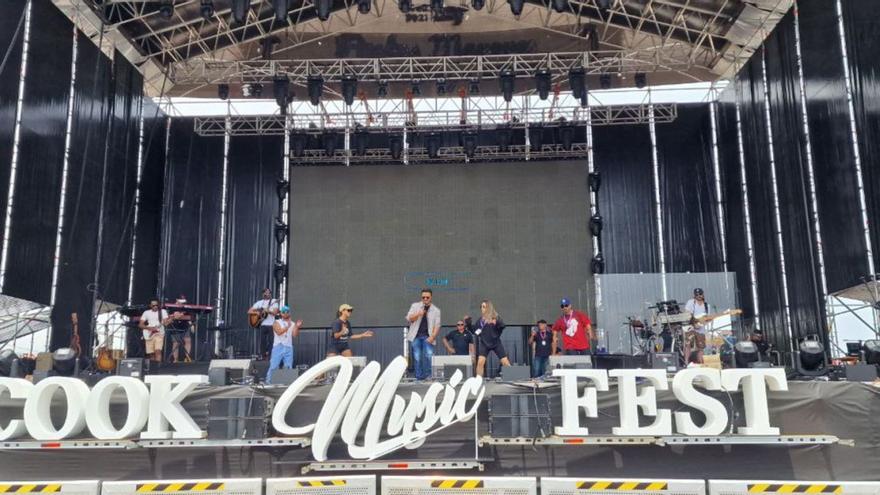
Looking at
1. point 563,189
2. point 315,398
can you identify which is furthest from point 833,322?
point 315,398

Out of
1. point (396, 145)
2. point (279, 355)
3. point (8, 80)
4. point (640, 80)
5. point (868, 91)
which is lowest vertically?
point (279, 355)

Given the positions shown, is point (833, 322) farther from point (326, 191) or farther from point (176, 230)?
point (176, 230)

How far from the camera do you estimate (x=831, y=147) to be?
14.2 m

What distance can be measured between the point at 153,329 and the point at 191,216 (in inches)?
286

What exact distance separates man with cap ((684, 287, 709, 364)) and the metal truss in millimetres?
7704

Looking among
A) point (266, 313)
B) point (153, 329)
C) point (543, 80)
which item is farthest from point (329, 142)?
point (153, 329)

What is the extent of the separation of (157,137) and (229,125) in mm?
2128

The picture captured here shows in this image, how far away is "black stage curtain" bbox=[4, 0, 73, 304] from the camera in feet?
45.9

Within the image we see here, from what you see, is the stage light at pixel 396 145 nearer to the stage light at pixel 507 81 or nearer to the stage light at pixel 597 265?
the stage light at pixel 507 81

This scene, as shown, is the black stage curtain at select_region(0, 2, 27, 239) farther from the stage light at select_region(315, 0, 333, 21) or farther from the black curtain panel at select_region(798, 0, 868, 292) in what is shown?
the black curtain panel at select_region(798, 0, 868, 292)

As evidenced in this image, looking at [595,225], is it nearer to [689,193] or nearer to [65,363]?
[689,193]

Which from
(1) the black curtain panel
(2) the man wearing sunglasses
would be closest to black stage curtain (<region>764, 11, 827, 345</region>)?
(1) the black curtain panel

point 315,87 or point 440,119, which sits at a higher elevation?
point 315,87

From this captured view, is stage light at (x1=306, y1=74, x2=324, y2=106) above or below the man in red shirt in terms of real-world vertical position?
above
